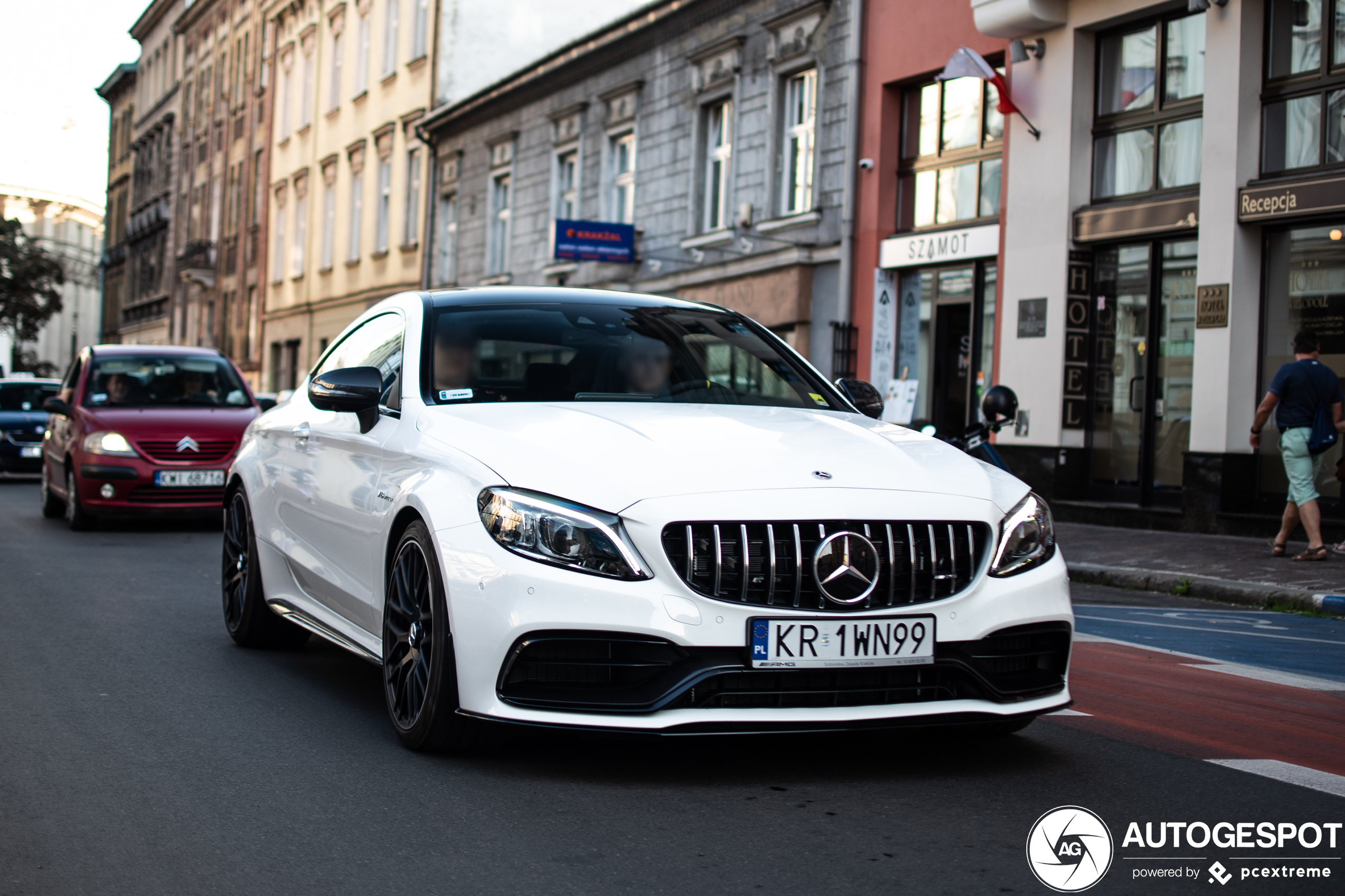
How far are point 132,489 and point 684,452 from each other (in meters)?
10.4

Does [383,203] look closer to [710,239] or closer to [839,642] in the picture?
[710,239]

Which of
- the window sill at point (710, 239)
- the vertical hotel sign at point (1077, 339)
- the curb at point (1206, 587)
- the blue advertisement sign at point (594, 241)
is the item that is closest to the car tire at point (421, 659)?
the curb at point (1206, 587)

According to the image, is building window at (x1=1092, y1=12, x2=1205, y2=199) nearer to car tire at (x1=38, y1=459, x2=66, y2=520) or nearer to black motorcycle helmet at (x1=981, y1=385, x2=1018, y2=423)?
black motorcycle helmet at (x1=981, y1=385, x2=1018, y2=423)

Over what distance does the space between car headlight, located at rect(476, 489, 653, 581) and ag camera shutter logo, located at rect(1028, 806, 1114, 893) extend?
120 centimetres

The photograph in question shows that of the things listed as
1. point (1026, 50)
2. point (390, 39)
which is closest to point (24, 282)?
point (390, 39)

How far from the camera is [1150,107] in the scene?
16000 mm

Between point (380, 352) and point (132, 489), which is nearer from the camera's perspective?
point (380, 352)

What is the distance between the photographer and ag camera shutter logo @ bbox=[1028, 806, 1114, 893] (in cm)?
355

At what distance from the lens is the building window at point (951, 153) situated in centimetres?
1828

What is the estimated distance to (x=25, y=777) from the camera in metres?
4.54

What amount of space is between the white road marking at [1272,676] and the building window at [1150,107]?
9259 mm

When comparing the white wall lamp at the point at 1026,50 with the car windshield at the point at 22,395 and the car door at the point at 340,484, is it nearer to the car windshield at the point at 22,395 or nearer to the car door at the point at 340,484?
the car door at the point at 340,484

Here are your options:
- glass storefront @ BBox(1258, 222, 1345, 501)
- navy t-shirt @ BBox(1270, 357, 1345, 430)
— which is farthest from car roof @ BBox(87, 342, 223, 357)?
glass storefront @ BBox(1258, 222, 1345, 501)

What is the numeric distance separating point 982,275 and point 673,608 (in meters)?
14.8
